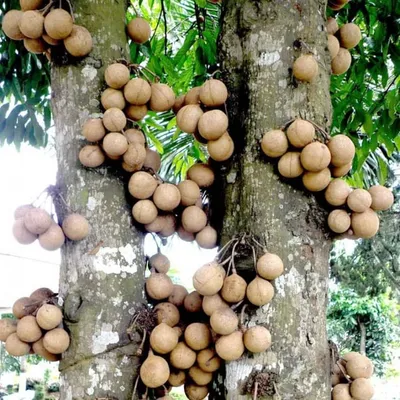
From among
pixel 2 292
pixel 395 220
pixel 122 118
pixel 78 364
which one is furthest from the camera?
pixel 2 292

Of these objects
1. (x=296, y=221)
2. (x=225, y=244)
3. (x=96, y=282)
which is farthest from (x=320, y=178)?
(x=96, y=282)

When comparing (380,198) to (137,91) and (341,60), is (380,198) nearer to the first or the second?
(341,60)

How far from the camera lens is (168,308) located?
1257 millimetres

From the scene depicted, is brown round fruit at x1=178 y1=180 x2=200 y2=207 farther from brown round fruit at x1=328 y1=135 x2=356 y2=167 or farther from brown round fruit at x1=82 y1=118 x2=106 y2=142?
brown round fruit at x1=328 y1=135 x2=356 y2=167

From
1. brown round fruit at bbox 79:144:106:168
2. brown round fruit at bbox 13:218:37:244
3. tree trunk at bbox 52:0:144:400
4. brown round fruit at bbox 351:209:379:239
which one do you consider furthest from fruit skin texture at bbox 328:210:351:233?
brown round fruit at bbox 13:218:37:244

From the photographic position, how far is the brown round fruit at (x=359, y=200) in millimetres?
1190

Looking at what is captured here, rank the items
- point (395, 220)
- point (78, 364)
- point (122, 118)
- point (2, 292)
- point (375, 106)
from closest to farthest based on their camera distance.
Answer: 1. point (78, 364)
2. point (122, 118)
3. point (375, 106)
4. point (395, 220)
5. point (2, 292)

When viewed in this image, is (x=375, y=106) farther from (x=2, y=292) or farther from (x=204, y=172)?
(x=2, y=292)

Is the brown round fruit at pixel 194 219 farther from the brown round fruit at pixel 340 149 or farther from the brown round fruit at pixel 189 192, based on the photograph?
the brown round fruit at pixel 340 149

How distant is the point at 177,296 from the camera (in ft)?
4.30

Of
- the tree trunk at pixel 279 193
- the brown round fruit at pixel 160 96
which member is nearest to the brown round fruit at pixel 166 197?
the tree trunk at pixel 279 193

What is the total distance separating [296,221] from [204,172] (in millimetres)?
291

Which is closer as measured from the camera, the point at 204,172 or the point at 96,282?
the point at 96,282

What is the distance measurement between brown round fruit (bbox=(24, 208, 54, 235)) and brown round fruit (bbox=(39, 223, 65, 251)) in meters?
0.01
